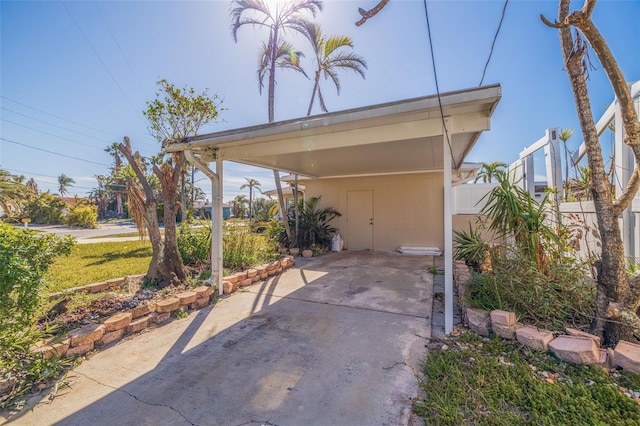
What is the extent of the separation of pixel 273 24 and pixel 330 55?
6.45ft

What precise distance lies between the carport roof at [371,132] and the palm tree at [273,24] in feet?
10.9

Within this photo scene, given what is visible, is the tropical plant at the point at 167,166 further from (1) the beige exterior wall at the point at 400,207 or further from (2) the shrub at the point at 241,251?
(1) the beige exterior wall at the point at 400,207

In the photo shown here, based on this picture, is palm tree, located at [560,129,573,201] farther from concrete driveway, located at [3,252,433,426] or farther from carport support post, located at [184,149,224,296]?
carport support post, located at [184,149,224,296]

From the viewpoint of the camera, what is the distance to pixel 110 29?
22.2ft

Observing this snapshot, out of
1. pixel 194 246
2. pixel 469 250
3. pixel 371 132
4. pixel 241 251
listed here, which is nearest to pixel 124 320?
pixel 194 246

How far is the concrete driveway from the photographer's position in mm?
2115

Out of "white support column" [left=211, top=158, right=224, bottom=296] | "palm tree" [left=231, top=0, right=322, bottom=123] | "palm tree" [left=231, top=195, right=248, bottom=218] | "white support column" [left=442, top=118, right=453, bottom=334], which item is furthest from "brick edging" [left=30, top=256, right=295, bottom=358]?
"palm tree" [left=231, top=195, right=248, bottom=218]

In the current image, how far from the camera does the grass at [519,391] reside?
1939 mm

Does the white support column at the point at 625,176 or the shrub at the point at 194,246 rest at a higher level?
the white support column at the point at 625,176

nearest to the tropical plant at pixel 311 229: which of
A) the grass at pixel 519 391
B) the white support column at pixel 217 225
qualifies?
the white support column at pixel 217 225

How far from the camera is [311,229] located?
9445 millimetres

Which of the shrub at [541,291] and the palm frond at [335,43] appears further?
the palm frond at [335,43]

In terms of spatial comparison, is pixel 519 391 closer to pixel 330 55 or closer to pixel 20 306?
pixel 20 306

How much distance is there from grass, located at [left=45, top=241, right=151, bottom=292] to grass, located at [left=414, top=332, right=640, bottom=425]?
5.19 meters
